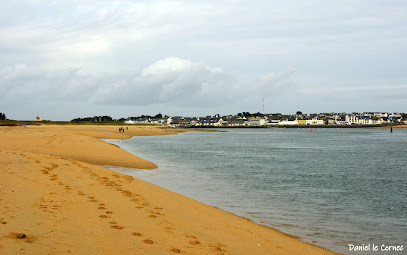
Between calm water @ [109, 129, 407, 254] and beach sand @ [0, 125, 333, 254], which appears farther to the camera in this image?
calm water @ [109, 129, 407, 254]

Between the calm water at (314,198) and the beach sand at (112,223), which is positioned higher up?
the beach sand at (112,223)

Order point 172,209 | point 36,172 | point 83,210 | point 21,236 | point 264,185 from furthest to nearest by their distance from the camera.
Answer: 1. point 264,185
2. point 36,172
3. point 172,209
4. point 83,210
5. point 21,236

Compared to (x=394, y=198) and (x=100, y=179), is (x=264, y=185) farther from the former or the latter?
(x=100, y=179)

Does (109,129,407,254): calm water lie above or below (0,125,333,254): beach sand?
below

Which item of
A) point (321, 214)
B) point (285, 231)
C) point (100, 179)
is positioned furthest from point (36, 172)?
point (321, 214)

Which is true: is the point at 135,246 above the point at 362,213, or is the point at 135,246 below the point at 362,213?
above

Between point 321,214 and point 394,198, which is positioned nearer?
point 321,214

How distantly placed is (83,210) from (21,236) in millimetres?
3049

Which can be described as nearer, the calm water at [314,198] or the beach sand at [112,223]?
the beach sand at [112,223]

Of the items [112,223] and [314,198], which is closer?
[112,223]

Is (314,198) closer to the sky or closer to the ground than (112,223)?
closer to the ground

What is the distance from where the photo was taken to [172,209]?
40.5ft

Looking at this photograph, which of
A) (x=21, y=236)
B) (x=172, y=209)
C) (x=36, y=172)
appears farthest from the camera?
(x=36, y=172)

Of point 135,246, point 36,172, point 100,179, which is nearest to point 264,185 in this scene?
point 100,179
